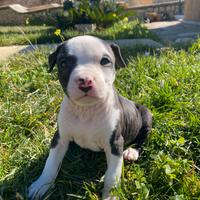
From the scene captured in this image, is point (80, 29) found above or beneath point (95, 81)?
beneath

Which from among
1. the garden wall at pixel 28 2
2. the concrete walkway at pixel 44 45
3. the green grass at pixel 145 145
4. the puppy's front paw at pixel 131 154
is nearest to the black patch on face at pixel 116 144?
the green grass at pixel 145 145

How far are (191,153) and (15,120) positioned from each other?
1.72m

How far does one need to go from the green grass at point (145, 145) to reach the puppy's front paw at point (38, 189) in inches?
2.1

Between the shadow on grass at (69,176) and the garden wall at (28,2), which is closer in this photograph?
the shadow on grass at (69,176)

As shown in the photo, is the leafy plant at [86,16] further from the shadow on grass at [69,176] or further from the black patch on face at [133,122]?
the shadow on grass at [69,176]

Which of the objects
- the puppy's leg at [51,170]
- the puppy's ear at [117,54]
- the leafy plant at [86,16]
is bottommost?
the leafy plant at [86,16]

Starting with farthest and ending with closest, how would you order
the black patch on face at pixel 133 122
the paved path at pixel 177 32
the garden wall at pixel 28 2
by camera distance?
the garden wall at pixel 28 2 < the paved path at pixel 177 32 < the black patch on face at pixel 133 122

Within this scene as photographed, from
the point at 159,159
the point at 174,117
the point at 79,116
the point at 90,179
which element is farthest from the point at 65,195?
the point at 174,117

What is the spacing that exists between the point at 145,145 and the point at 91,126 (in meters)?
0.82

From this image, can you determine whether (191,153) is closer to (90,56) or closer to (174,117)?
(174,117)

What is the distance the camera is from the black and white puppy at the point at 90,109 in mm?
2139

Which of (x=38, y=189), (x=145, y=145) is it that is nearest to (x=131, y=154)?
(x=145, y=145)

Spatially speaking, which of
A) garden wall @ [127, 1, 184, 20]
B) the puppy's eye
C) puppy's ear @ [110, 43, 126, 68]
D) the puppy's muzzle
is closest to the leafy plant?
garden wall @ [127, 1, 184, 20]

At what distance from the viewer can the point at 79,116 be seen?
238cm
